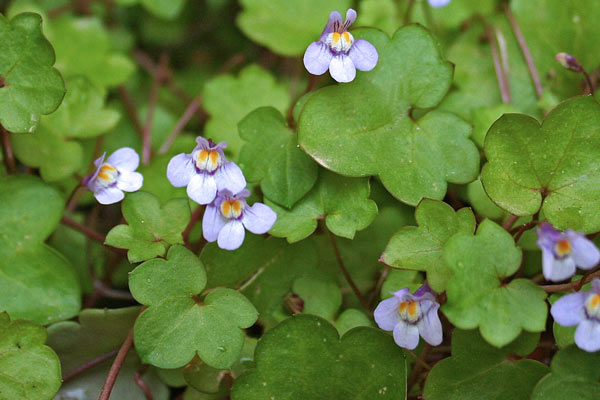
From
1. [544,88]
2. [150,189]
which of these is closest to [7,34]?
[150,189]

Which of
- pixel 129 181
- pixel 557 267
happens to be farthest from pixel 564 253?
pixel 129 181

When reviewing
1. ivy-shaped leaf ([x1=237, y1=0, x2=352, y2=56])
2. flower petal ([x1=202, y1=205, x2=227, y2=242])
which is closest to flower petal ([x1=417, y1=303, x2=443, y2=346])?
flower petal ([x1=202, y1=205, x2=227, y2=242])

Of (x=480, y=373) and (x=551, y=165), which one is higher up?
(x=551, y=165)

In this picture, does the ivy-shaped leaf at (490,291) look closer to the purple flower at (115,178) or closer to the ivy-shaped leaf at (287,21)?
the purple flower at (115,178)

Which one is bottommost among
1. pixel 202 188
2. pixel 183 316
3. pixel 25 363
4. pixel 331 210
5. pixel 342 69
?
pixel 25 363

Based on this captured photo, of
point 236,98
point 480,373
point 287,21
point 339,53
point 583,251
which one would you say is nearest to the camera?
point 583,251

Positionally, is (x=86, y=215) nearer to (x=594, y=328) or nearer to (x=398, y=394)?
(x=398, y=394)

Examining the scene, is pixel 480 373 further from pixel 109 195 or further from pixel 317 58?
pixel 109 195

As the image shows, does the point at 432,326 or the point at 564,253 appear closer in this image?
the point at 564,253
